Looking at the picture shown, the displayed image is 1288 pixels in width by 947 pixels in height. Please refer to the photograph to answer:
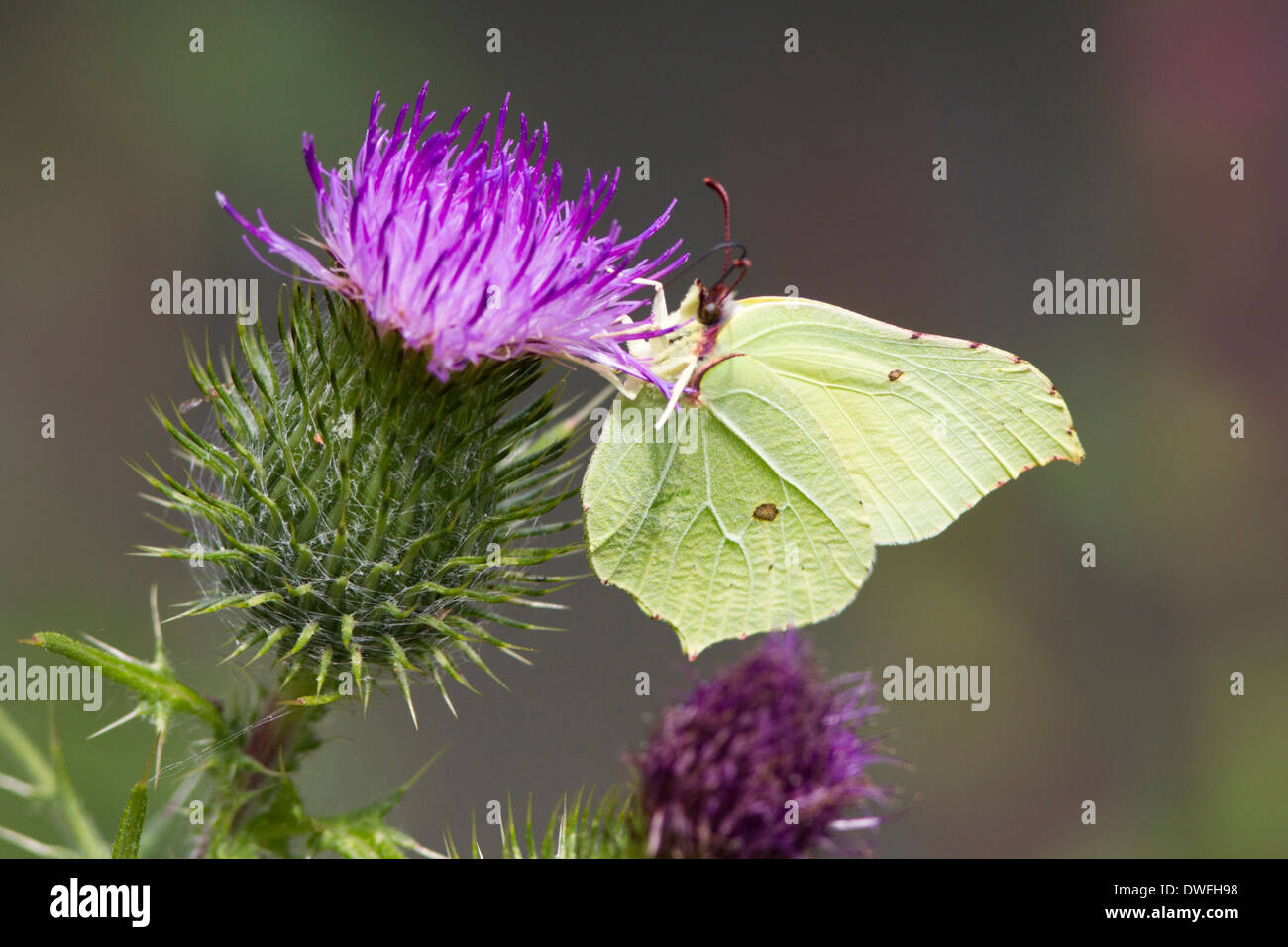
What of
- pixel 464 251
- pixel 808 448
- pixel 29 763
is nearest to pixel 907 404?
pixel 808 448

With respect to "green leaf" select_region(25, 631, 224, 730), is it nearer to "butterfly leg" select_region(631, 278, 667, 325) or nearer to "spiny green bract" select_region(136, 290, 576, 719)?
"spiny green bract" select_region(136, 290, 576, 719)

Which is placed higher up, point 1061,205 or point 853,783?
point 1061,205

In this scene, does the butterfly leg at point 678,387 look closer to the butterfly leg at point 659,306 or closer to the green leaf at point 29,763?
the butterfly leg at point 659,306

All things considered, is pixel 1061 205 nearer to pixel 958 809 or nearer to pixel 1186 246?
pixel 1186 246

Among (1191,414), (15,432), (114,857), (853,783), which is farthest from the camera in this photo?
(1191,414)

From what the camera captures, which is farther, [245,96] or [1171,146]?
[1171,146]

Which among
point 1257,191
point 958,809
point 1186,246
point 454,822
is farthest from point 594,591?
point 1257,191

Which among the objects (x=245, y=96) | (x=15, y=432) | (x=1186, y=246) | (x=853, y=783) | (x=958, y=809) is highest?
(x=245, y=96)

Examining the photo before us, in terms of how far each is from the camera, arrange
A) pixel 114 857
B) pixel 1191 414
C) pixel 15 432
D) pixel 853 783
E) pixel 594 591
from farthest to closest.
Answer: pixel 1191 414 → pixel 594 591 → pixel 15 432 → pixel 853 783 → pixel 114 857
